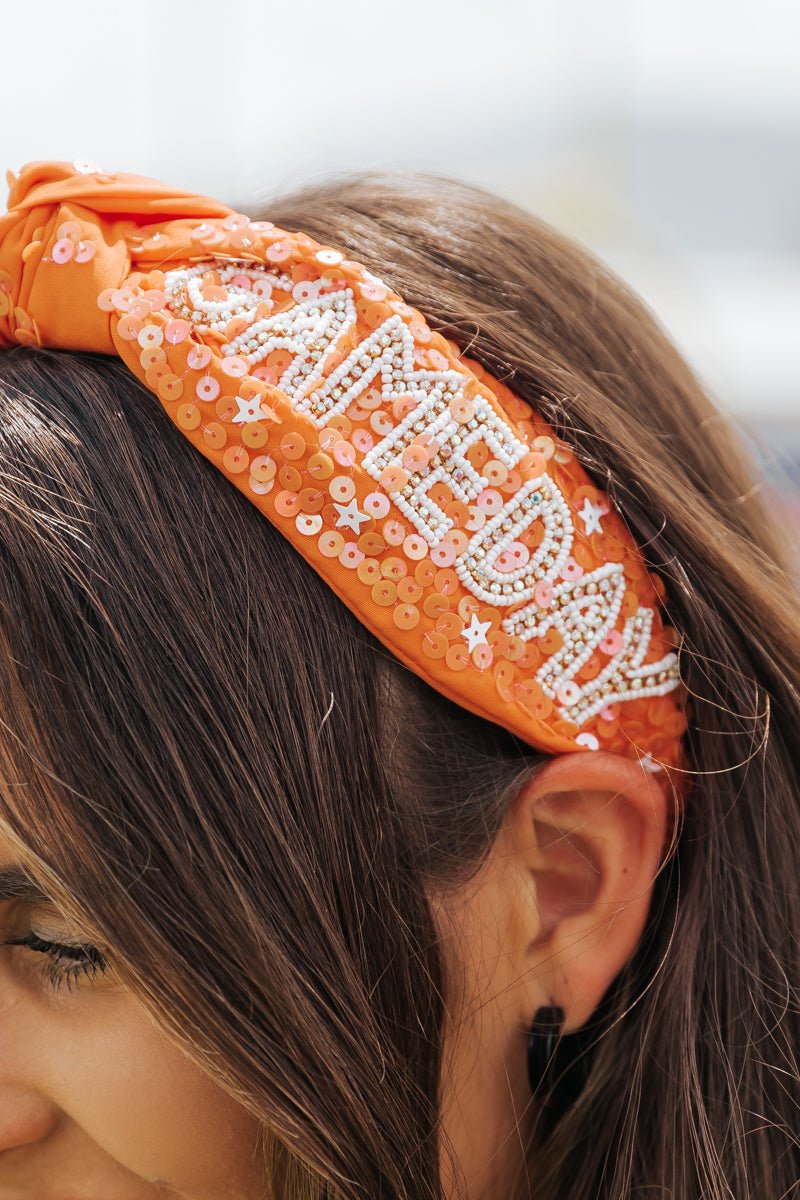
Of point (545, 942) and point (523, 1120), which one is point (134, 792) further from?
point (523, 1120)

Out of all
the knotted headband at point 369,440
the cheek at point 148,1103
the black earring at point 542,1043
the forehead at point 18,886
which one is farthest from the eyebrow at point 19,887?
the black earring at point 542,1043

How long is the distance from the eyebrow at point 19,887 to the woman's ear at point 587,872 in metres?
0.38

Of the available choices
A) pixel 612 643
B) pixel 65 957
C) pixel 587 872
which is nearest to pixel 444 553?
pixel 612 643

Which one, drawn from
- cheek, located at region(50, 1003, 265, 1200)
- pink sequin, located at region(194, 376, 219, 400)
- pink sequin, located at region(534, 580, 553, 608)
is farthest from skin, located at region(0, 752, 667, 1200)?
pink sequin, located at region(194, 376, 219, 400)

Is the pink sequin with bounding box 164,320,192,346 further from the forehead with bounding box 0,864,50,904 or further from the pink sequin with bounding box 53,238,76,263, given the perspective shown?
the forehead with bounding box 0,864,50,904

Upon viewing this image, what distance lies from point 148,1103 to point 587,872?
0.40m

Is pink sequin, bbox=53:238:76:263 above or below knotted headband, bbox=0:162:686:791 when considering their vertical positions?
above

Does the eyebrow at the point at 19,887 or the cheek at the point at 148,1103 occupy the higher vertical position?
the eyebrow at the point at 19,887

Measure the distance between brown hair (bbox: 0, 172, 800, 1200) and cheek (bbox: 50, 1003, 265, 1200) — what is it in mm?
51

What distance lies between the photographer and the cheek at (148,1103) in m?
0.82

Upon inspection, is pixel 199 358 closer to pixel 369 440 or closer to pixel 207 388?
pixel 207 388

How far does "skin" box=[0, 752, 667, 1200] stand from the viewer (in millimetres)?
823

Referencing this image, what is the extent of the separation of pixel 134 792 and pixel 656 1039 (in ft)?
1.81

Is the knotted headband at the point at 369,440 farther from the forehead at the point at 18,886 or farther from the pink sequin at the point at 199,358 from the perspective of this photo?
the forehead at the point at 18,886
